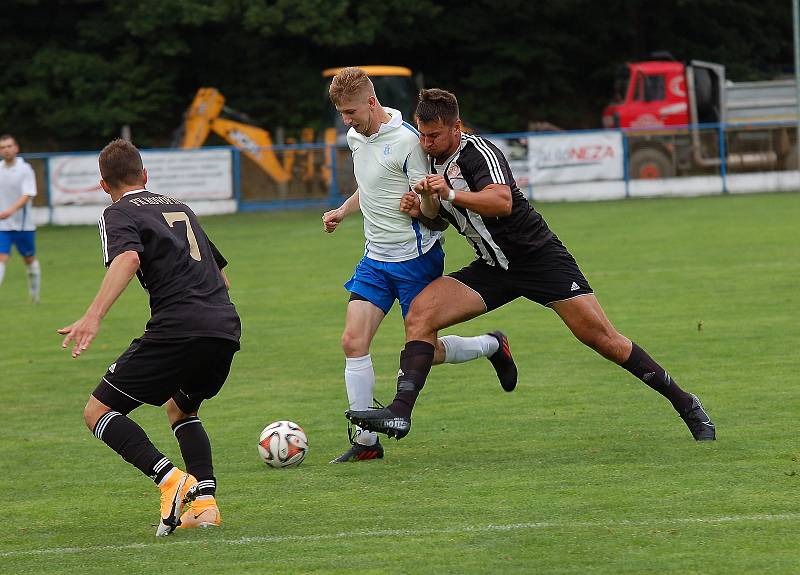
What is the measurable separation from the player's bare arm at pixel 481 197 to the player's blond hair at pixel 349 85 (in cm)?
64

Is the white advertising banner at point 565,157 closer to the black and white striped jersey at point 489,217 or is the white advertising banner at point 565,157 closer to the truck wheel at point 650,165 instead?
the truck wheel at point 650,165

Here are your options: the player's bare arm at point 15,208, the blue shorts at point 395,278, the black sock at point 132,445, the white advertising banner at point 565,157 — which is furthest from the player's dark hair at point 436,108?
the white advertising banner at point 565,157

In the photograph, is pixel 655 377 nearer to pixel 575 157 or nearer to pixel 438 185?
pixel 438 185

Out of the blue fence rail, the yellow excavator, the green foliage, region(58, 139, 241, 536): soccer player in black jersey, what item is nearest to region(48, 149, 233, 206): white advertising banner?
the blue fence rail

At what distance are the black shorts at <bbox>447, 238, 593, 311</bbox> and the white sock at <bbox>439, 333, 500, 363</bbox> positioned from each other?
0.42m

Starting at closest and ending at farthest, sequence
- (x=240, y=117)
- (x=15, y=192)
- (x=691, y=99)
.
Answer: (x=15, y=192) → (x=691, y=99) → (x=240, y=117)

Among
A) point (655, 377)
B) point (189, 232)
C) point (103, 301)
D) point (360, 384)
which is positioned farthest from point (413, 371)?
point (103, 301)

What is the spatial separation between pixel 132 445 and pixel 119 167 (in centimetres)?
116

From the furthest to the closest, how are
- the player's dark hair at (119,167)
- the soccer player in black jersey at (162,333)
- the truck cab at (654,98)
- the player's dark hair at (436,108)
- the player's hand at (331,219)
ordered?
the truck cab at (654,98) → the player's hand at (331,219) → the player's dark hair at (436,108) → the player's dark hair at (119,167) → the soccer player in black jersey at (162,333)

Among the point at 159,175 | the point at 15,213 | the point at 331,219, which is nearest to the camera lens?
the point at 331,219

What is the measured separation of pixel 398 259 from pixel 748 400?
245cm

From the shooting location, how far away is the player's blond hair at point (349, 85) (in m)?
6.92

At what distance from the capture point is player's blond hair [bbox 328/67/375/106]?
6.92 metres

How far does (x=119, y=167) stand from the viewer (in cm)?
579
